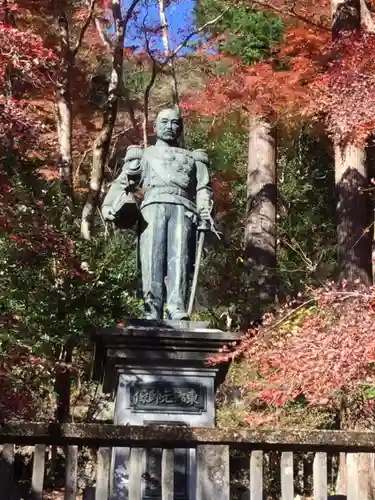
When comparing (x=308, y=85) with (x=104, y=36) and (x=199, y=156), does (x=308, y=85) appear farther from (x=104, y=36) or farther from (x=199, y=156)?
(x=199, y=156)

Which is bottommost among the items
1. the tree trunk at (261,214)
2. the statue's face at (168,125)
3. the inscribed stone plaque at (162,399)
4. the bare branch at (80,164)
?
the inscribed stone plaque at (162,399)

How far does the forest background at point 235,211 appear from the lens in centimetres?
689

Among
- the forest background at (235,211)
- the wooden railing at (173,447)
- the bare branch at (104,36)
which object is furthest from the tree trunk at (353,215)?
the wooden railing at (173,447)

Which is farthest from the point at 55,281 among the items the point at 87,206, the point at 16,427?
the point at 16,427

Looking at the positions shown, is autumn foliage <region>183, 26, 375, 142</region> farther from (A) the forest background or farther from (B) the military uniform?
(B) the military uniform

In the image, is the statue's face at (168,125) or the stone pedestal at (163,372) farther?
the statue's face at (168,125)

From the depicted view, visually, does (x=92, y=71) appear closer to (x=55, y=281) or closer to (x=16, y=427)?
(x=55, y=281)

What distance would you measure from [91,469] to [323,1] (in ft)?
29.9

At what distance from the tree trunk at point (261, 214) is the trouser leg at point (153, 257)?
480 centimetres

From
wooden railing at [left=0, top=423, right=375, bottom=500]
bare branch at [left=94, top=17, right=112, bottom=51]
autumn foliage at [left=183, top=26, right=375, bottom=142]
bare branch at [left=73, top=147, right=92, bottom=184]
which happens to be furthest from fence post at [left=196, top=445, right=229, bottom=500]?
bare branch at [left=73, top=147, right=92, bottom=184]

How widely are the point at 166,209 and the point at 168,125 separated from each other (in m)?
0.76

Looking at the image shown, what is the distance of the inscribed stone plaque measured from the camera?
496cm

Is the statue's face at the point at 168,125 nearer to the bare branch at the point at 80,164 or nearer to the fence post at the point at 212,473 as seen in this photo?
the fence post at the point at 212,473

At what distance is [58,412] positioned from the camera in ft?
26.1
